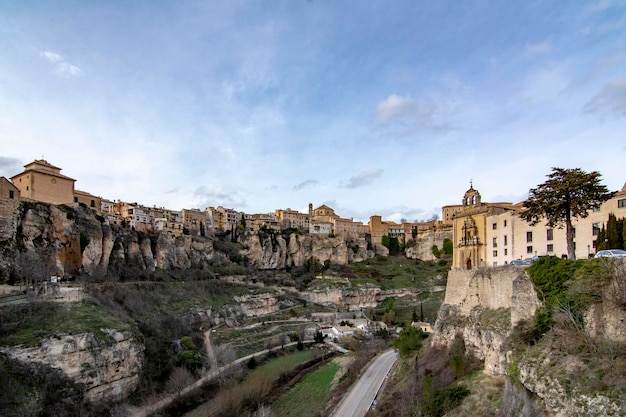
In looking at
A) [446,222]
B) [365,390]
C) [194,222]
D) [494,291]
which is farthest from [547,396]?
[446,222]

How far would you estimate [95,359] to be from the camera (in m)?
24.5

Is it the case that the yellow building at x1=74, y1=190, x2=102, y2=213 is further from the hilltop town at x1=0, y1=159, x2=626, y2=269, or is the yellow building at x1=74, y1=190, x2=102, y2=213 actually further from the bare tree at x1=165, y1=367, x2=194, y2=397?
the bare tree at x1=165, y1=367, x2=194, y2=397

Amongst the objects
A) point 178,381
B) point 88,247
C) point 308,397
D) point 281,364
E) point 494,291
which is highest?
point 88,247

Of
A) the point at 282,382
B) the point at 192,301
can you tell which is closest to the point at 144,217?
the point at 192,301

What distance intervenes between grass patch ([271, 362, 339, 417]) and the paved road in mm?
1867

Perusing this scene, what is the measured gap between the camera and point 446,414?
16031 millimetres

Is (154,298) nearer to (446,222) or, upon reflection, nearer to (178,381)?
(178,381)

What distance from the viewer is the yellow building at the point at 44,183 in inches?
1475

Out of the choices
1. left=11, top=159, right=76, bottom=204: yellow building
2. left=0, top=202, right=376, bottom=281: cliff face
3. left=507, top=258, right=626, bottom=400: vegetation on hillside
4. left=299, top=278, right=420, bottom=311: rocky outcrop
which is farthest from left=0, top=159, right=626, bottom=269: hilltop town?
left=299, top=278, right=420, bottom=311: rocky outcrop

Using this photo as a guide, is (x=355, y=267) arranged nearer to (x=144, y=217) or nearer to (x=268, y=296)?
(x=268, y=296)

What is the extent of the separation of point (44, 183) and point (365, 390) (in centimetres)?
3555

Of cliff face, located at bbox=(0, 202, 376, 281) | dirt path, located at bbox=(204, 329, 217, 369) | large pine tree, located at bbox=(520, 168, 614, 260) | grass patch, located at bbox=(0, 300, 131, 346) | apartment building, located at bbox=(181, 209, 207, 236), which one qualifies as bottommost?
dirt path, located at bbox=(204, 329, 217, 369)

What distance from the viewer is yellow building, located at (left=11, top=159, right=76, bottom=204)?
1475 inches

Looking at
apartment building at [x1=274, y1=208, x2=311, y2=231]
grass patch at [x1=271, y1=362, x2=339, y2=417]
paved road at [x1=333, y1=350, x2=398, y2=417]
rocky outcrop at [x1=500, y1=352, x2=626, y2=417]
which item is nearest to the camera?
rocky outcrop at [x1=500, y1=352, x2=626, y2=417]
